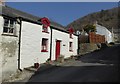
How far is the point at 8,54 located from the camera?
1639 centimetres

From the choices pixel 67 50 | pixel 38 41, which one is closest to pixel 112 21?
pixel 67 50

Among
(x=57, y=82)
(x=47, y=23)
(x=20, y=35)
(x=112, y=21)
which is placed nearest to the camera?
(x=57, y=82)

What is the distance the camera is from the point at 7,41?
1638 centimetres

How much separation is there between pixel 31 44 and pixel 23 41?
51.4 inches

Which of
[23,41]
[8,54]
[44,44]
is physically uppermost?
[23,41]

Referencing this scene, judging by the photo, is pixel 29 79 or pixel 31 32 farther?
pixel 31 32

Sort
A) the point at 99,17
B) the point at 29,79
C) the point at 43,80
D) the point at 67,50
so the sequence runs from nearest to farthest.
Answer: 1. the point at 43,80
2. the point at 29,79
3. the point at 67,50
4. the point at 99,17

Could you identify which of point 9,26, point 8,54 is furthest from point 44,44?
point 8,54

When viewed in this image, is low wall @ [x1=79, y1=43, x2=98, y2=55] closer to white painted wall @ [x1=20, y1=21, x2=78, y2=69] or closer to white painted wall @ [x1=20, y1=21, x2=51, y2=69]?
white painted wall @ [x1=20, y1=21, x2=78, y2=69]

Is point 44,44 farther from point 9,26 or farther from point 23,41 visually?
point 9,26

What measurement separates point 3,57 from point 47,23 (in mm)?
7989

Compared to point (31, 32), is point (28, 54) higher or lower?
lower

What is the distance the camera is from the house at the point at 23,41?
16.2 metres

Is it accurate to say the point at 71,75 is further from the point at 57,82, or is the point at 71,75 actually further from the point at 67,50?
the point at 67,50
